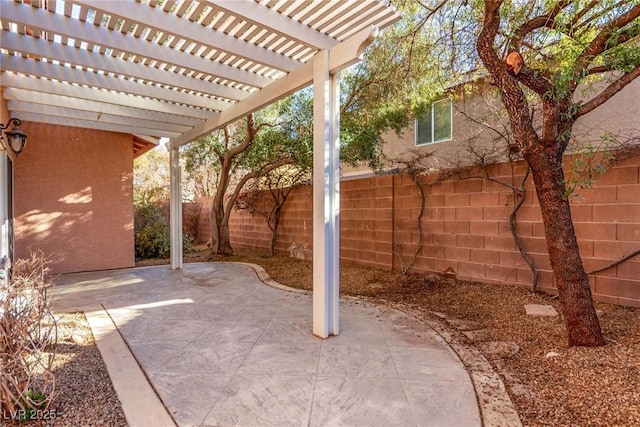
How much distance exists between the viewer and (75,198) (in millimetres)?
7578

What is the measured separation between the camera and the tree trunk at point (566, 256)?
10.3ft

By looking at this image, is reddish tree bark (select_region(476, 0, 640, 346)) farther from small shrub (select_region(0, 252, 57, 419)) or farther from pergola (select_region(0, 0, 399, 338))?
small shrub (select_region(0, 252, 57, 419))

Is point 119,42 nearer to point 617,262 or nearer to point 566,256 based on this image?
point 566,256

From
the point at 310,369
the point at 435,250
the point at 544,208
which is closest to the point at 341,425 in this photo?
the point at 310,369

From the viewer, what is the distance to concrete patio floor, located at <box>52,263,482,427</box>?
2375mm

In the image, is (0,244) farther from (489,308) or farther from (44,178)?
(489,308)

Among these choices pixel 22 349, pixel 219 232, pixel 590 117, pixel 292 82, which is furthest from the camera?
pixel 219 232

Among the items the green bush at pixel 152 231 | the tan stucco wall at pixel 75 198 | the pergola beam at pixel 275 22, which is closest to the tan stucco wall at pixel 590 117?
the pergola beam at pixel 275 22

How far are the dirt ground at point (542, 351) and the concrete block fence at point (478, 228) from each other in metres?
0.27

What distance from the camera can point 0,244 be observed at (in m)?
4.58

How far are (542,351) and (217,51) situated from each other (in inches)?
183

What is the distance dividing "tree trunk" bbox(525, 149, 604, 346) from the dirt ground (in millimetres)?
168

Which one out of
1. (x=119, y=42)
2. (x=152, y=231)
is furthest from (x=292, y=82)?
(x=152, y=231)

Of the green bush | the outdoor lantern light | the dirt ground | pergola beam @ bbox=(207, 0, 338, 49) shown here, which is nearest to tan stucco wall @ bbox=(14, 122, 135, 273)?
the green bush
